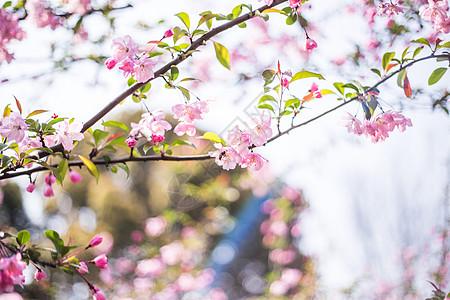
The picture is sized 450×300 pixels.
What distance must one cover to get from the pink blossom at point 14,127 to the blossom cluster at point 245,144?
0.46 metres

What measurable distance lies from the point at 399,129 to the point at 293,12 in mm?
431

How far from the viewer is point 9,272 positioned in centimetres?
73

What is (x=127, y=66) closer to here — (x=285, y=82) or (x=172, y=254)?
(x=285, y=82)

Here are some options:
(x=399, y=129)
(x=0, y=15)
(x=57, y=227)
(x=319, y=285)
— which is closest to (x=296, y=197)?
(x=319, y=285)

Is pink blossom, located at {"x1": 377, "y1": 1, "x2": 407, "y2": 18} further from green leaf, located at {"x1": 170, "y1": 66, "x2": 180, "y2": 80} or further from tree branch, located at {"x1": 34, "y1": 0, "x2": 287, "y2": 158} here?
green leaf, located at {"x1": 170, "y1": 66, "x2": 180, "y2": 80}

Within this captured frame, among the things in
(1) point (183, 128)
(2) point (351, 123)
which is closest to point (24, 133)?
(1) point (183, 128)

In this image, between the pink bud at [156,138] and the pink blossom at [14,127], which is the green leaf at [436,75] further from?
the pink blossom at [14,127]

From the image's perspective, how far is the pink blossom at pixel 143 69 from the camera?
925 mm

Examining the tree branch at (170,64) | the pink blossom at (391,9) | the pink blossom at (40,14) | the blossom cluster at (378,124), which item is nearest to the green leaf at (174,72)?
the tree branch at (170,64)

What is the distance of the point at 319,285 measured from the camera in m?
3.41

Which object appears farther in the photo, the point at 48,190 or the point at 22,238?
the point at 48,190

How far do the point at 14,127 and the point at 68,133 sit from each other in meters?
0.12

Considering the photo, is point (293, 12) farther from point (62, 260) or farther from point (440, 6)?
point (62, 260)

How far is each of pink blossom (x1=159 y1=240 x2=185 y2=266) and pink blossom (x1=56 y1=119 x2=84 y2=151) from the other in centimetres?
319
